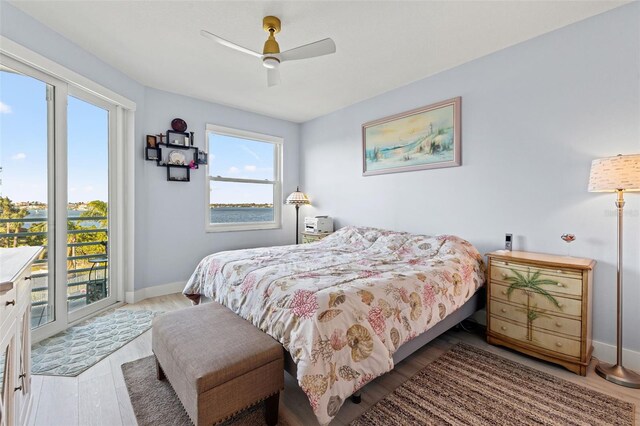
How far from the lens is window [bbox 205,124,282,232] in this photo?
4227mm

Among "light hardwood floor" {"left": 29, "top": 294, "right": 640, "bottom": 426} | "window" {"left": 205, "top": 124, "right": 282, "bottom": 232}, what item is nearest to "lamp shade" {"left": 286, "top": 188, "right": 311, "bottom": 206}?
"window" {"left": 205, "top": 124, "right": 282, "bottom": 232}

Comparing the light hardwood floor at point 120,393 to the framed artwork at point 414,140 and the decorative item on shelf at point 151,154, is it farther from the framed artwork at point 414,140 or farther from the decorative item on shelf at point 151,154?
the decorative item on shelf at point 151,154

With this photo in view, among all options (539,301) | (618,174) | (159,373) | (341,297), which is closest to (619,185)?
(618,174)

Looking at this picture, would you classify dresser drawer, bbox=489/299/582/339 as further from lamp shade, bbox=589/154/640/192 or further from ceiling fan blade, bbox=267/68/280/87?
ceiling fan blade, bbox=267/68/280/87

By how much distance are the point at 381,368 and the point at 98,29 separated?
339 cm

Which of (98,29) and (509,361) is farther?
(98,29)

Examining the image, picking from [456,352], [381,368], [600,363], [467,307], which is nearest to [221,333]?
[381,368]

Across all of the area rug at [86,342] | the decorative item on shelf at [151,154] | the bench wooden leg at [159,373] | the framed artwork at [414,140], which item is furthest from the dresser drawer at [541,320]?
the decorative item on shelf at [151,154]

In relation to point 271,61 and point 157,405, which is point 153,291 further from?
point 271,61

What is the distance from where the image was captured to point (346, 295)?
1.66m

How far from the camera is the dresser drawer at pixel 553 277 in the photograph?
2.03 metres

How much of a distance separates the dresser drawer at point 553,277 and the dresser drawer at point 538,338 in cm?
34

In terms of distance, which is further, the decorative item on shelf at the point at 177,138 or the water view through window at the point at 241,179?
the water view through window at the point at 241,179

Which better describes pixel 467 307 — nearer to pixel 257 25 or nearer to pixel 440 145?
pixel 440 145
